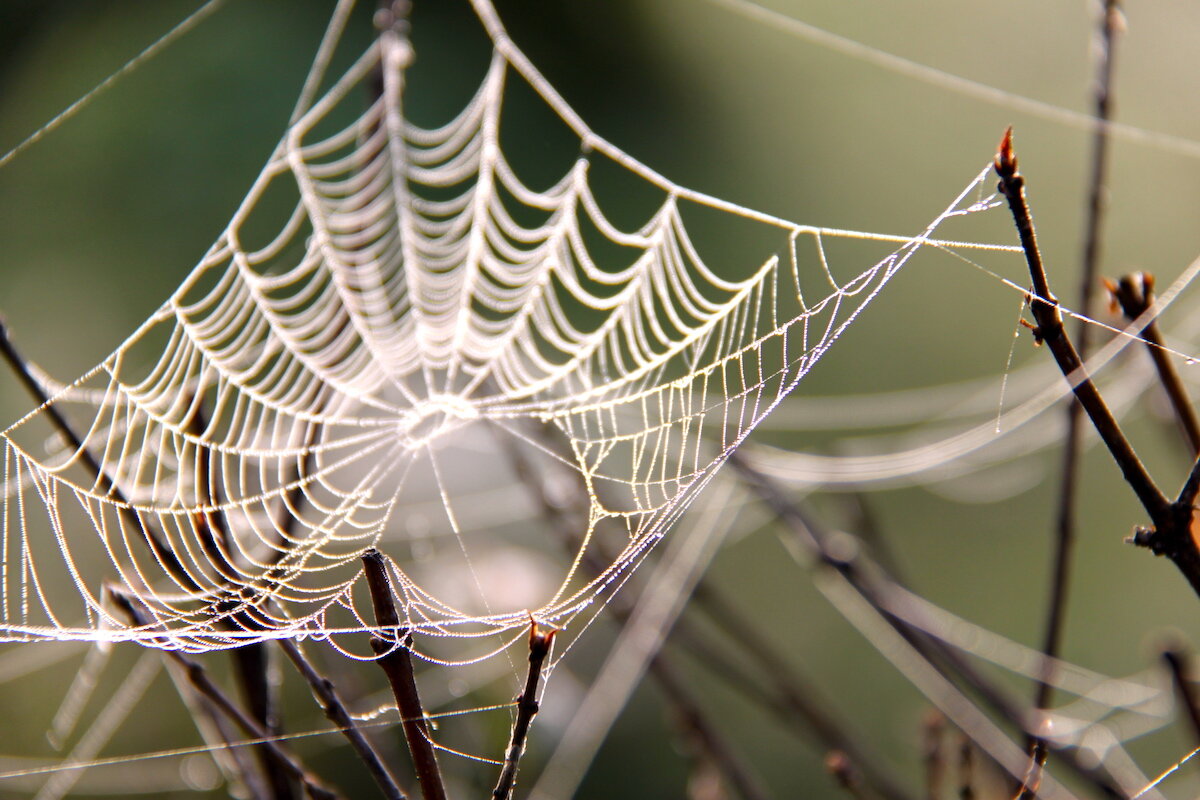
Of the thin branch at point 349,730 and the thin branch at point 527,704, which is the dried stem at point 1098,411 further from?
the thin branch at point 349,730

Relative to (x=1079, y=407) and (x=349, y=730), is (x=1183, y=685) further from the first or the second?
(x=349, y=730)

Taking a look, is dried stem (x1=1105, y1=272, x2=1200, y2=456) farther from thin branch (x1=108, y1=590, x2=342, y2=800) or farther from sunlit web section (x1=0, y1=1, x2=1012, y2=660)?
sunlit web section (x1=0, y1=1, x2=1012, y2=660)

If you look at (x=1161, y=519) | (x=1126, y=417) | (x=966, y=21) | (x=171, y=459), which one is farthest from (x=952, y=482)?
(x=1161, y=519)

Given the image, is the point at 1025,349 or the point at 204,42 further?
the point at 1025,349

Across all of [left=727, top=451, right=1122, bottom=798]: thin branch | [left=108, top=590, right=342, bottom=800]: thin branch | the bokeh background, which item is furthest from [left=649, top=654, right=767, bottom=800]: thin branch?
the bokeh background

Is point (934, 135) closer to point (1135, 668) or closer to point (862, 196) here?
point (862, 196)

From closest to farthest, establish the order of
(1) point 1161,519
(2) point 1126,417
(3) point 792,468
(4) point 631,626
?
(1) point 1161,519 → (4) point 631,626 → (3) point 792,468 → (2) point 1126,417

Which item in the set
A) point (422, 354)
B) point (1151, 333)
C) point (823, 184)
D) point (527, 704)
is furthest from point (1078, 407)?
point (823, 184)
